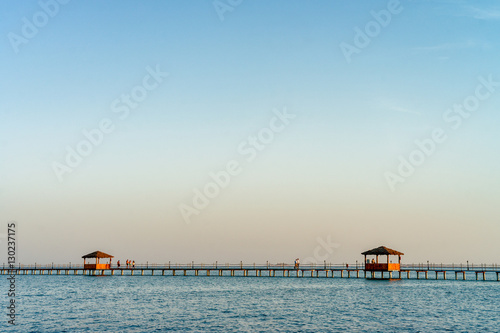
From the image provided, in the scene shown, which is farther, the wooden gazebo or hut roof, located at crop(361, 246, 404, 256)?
the wooden gazebo

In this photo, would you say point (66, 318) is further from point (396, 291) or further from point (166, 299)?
point (396, 291)

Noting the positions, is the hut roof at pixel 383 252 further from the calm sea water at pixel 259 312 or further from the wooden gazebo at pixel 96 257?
the wooden gazebo at pixel 96 257

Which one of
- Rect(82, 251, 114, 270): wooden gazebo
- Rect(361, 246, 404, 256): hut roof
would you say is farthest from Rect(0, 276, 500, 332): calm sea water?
Rect(82, 251, 114, 270): wooden gazebo

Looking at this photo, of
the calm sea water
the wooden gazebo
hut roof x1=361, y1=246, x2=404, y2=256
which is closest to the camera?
the calm sea water

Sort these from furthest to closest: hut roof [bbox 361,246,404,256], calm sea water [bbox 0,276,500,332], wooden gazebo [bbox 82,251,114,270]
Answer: wooden gazebo [bbox 82,251,114,270], hut roof [bbox 361,246,404,256], calm sea water [bbox 0,276,500,332]

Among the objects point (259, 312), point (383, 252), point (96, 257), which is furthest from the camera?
point (96, 257)

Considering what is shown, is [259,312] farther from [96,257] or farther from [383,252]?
[96,257]

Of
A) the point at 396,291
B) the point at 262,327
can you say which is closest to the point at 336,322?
the point at 262,327

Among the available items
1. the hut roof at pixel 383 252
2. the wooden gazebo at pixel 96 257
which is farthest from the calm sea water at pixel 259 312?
the wooden gazebo at pixel 96 257

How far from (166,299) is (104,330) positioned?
65.2ft

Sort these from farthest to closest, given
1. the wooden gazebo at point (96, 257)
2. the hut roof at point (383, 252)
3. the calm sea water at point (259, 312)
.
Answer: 1. the wooden gazebo at point (96, 257)
2. the hut roof at point (383, 252)
3. the calm sea water at point (259, 312)

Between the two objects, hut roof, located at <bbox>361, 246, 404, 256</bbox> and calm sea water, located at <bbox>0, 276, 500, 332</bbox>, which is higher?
hut roof, located at <bbox>361, 246, 404, 256</bbox>

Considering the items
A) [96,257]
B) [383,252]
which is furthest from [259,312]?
[96,257]

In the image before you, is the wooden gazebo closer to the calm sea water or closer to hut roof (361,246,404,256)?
the calm sea water
